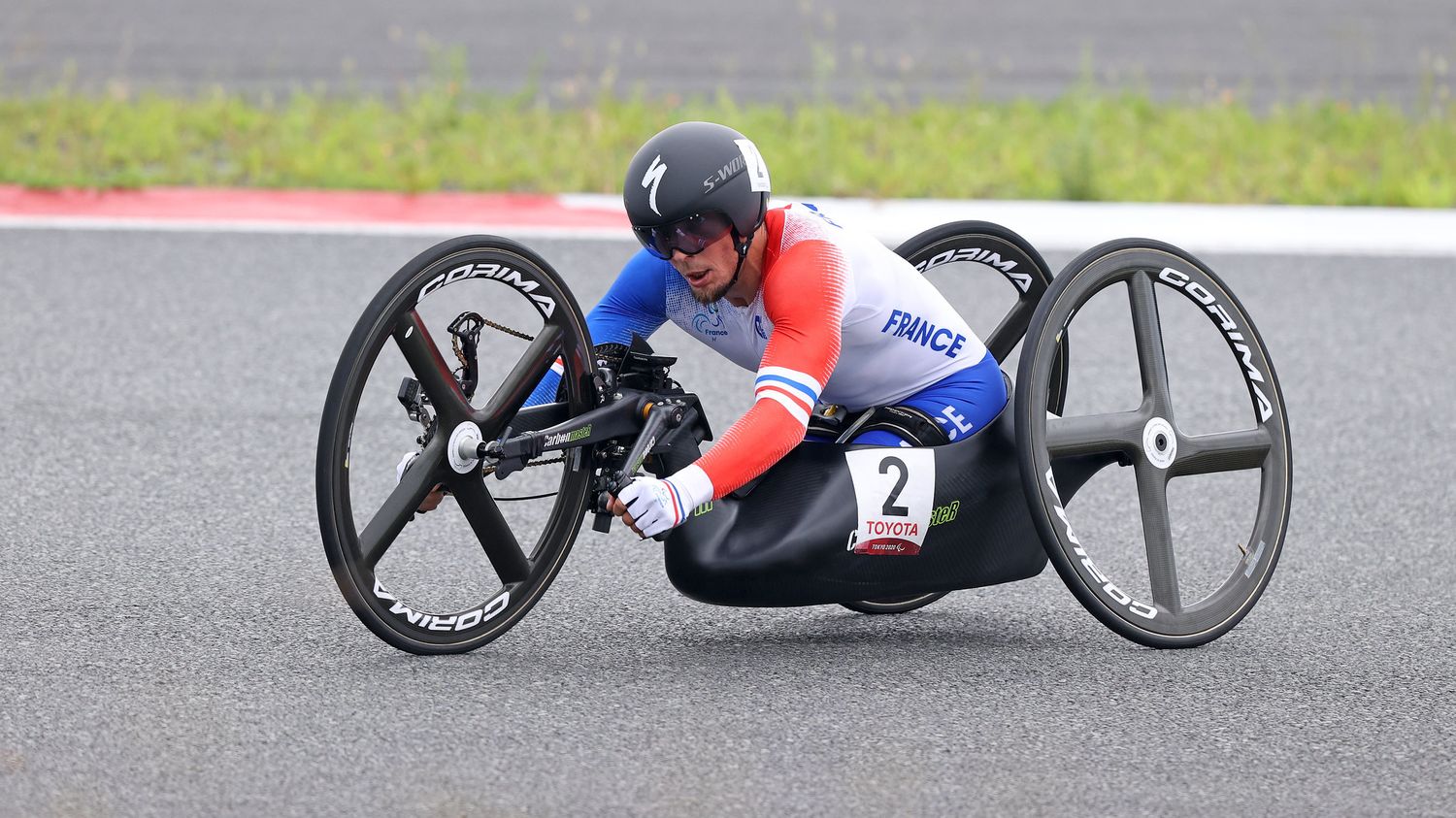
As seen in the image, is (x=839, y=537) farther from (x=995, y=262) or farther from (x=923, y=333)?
(x=995, y=262)

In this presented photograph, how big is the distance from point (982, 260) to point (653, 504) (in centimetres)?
143

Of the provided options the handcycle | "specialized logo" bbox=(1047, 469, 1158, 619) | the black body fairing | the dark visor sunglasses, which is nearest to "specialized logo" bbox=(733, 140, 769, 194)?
the dark visor sunglasses

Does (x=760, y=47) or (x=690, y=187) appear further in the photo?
(x=760, y=47)

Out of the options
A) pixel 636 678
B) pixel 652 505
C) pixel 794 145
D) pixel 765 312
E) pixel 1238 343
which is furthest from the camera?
pixel 794 145

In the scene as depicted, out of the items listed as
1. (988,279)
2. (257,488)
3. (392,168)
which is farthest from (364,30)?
(257,488)

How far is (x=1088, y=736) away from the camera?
146 inches

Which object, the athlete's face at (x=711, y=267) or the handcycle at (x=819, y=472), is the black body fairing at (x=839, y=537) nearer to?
the handcycle at (x=819, y=472)

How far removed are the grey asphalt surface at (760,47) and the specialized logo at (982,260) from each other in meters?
6.30

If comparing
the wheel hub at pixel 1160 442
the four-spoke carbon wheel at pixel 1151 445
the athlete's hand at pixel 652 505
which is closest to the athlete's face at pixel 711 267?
the athlete's hand at pixel 652 505

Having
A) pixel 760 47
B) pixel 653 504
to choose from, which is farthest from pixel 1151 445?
pixel 760 47

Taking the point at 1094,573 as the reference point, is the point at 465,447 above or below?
above

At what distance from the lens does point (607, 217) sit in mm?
8836

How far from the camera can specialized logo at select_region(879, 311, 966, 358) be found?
13.7ft

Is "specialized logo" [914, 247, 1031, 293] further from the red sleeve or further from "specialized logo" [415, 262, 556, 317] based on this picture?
"specialized logo" [415, 262, 556, 317]
